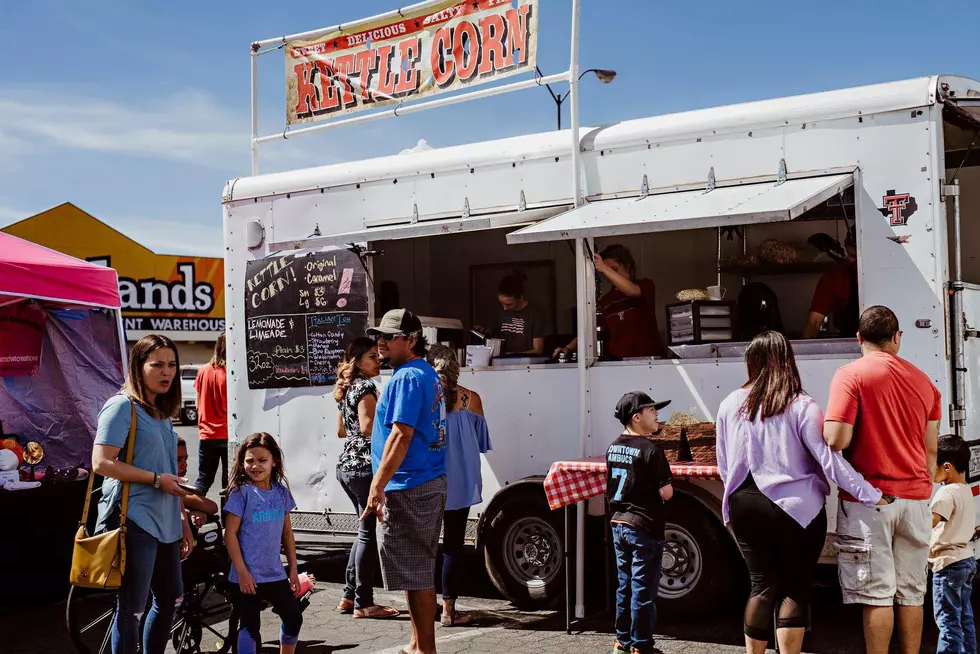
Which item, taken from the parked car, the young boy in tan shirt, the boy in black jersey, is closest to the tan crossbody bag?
the boy in black jersey

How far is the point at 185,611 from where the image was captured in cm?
564

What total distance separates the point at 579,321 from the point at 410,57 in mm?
2687

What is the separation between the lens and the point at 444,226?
6.95 m

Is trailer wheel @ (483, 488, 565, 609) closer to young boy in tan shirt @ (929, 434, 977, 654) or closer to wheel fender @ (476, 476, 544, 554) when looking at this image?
wheel fender @ (476, 476, 544, 554)

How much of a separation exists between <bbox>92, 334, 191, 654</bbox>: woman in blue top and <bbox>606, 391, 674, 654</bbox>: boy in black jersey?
7.20 ft

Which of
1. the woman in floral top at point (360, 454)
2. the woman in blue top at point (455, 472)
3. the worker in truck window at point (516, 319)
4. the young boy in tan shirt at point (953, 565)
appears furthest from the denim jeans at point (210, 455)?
the young boy in tan shirt at point (953, 565)

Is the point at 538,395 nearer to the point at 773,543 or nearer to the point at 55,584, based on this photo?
the point at 773,543

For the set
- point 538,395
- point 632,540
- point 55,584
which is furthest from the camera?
point 55,584

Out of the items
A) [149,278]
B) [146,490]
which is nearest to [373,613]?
[146,490]

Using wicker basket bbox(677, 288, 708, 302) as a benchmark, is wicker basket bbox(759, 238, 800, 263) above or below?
above

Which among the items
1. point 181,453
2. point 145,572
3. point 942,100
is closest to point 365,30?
point 181,453

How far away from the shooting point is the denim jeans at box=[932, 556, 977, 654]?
4.80m

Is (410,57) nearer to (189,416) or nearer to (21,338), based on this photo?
(21,338)

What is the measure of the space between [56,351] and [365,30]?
3583 mm
